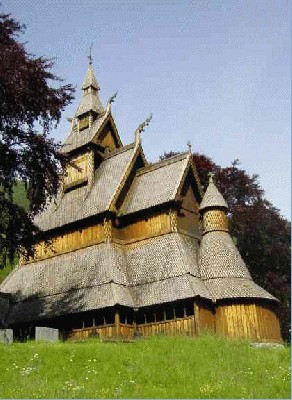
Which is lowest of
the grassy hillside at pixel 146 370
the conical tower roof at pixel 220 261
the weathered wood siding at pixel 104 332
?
the grassy hillside at pixel 146 370

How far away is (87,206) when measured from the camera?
3678 centimetres

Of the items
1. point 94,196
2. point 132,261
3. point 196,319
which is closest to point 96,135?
point 94,196

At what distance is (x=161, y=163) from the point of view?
125ft

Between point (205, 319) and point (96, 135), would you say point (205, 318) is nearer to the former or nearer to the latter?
point (205, 319)

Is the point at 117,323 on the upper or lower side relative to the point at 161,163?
lower

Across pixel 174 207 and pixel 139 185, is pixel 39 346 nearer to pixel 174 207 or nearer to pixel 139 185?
pixel 174 207

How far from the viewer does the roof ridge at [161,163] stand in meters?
37.3

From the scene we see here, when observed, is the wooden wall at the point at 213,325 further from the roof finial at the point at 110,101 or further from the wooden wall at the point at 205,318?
the roof finial at the point at 110,101

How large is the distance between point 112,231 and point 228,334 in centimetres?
1056

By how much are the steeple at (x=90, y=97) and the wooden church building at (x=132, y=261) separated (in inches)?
52.0

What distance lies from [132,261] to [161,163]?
826cm

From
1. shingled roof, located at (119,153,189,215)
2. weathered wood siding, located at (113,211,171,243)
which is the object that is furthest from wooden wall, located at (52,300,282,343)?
shingled roof, located at (119,153,189,215)

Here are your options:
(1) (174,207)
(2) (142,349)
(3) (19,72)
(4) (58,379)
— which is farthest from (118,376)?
(1) (174,207)

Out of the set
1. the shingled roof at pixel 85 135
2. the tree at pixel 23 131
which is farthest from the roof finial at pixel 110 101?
the tree at pixel 23 131
